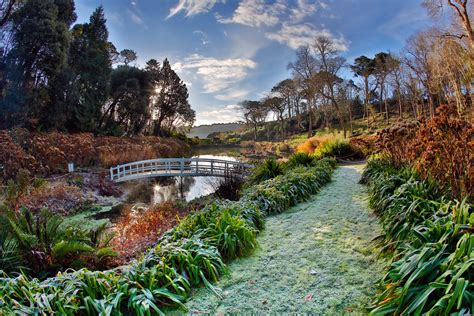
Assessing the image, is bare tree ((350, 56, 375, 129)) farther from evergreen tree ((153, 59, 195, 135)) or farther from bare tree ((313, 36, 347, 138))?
evergreen tree ((153, 59, 195, 135))

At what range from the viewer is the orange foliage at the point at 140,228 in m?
4.96

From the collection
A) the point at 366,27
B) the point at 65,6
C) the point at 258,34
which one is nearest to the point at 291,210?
the point at 258,34

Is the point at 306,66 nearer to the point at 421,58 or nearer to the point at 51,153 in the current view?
the point at 421,58

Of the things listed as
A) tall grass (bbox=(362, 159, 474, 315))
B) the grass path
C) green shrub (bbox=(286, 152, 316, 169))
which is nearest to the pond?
green shrub (bbox=(286, 152, 316, 169))

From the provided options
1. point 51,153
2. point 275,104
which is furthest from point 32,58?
point 275,104

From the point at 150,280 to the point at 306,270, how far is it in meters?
1.48

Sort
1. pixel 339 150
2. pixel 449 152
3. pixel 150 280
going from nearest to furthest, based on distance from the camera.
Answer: pixel 150 280, pixel 449 152, pixel 339 150

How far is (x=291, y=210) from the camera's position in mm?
5082

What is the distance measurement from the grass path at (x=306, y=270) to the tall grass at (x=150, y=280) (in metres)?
0.19

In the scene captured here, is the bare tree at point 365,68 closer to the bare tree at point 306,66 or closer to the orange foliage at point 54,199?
Result: the bare tree at point 306,66

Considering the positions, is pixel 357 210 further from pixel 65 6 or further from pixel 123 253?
pixel 65 6

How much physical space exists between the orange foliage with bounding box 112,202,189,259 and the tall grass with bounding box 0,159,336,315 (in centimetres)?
107

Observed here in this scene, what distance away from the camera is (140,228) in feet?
20.3

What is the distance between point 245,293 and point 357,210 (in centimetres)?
295
